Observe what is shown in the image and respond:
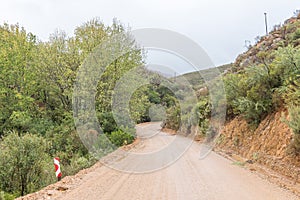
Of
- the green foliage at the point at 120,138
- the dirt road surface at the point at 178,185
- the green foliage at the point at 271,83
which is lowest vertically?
the dirt road surface at the point at 178,185

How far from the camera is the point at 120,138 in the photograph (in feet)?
70.0

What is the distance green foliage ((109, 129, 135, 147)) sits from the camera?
68.6 feet

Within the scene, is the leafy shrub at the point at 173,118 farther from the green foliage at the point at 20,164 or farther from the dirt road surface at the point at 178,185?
the dirt road surface at the point at 178,185

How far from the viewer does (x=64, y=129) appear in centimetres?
2284

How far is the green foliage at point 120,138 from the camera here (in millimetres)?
20903

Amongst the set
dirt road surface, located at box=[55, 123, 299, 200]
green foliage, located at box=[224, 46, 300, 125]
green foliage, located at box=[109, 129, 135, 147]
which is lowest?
dirt road surface, located at box=[55, 123, 299, 200]

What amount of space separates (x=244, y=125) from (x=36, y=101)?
2002 cm

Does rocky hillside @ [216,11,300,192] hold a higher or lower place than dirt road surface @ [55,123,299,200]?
higher

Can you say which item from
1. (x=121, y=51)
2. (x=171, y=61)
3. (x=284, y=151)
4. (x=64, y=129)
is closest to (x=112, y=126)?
(x=64, y=129)

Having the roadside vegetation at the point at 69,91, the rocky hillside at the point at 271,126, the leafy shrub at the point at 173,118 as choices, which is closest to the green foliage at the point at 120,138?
the roadside vegetation at the point at 69,91

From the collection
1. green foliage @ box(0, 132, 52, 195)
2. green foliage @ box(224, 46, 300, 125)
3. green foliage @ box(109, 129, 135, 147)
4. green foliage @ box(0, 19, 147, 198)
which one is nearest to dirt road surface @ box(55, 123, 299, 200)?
green foliage @ box(0, 132, 52, 195)

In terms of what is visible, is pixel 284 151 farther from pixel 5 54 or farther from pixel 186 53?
pixel 5 54

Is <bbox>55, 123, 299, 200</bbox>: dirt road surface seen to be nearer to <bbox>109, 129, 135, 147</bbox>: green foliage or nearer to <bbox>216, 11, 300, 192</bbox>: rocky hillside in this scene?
<bbox>216, 11, 300, 192</bbox>: rocky hillside

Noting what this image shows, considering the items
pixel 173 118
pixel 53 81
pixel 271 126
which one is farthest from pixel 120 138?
pixel 173 118
